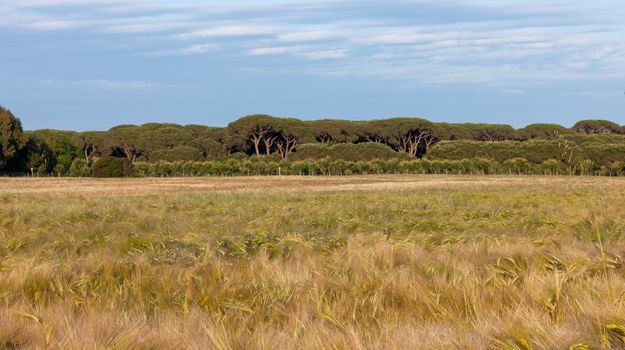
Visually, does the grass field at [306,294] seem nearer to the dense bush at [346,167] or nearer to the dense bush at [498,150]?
the dense bush at [346,167]

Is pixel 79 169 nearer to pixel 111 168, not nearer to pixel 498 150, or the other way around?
pixel 111 168

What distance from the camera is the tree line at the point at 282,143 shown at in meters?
75.2

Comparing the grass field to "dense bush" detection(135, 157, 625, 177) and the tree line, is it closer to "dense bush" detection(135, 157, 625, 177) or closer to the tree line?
the tree line

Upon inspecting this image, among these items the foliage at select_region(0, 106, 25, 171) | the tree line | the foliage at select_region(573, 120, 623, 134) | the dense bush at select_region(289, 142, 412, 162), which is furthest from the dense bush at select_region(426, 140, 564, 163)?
the foliage at select_region(573, 120, 623, 134)

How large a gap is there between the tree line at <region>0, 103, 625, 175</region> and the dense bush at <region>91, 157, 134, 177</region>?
1.63m

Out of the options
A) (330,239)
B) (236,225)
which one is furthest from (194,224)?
(330,239)

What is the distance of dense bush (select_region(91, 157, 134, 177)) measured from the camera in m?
67.0

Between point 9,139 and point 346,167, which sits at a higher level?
point 9,139

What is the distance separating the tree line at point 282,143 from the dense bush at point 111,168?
5.36ft

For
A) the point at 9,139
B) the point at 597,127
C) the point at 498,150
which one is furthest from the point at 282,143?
the point at 597,127

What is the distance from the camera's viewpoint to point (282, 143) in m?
106

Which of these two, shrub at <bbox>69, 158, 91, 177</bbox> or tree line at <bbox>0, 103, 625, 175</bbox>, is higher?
tree line at <bbox>0, 103, 625, 175</bbox>

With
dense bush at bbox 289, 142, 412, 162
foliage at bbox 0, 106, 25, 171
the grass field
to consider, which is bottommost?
dense bush at bbox 289, 142, 412, 162

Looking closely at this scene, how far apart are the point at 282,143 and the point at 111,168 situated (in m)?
41.8
